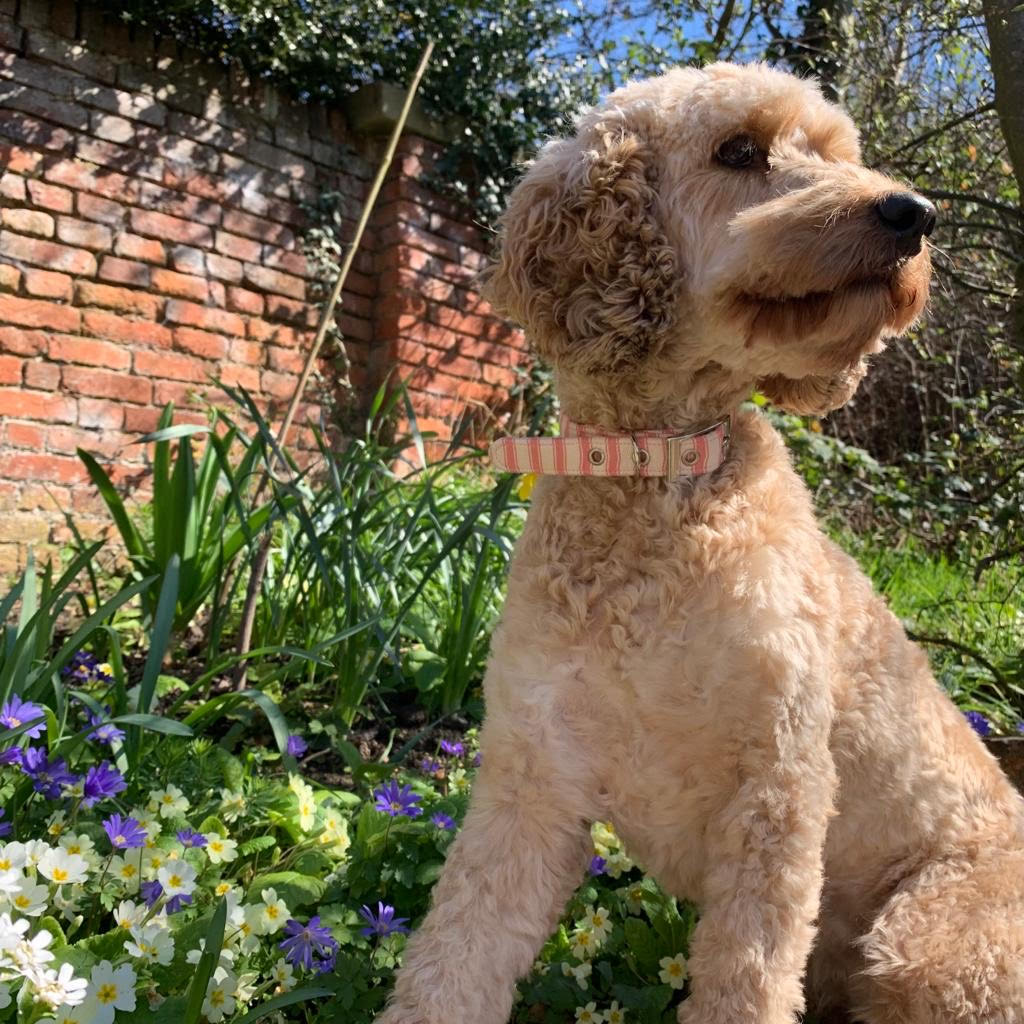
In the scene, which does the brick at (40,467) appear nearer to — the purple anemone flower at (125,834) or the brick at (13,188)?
the brick at (13,188)

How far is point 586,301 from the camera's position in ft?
5.05

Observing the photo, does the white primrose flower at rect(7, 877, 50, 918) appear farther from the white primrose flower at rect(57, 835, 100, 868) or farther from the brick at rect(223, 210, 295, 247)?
the brick at rect(223, 210, 295, 247)

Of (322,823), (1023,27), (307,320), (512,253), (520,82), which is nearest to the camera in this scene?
(512,253)

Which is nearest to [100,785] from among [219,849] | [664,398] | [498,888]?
[219,849]

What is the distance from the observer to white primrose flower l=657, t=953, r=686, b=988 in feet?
5.48

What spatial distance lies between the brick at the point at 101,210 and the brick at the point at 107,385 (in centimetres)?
69

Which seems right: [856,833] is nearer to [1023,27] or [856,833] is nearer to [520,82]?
[1023,27]

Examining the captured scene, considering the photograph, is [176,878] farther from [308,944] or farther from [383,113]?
[383,113]

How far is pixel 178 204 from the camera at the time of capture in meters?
4.45

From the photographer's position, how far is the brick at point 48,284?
13.2 feet

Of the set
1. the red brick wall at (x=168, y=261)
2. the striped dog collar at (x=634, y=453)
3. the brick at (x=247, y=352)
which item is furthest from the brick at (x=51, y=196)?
the striped dog collar at (x=634, y=453)

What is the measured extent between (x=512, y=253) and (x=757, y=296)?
16.9 inches

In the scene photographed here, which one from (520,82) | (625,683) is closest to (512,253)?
(625,683)

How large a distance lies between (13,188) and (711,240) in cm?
357
